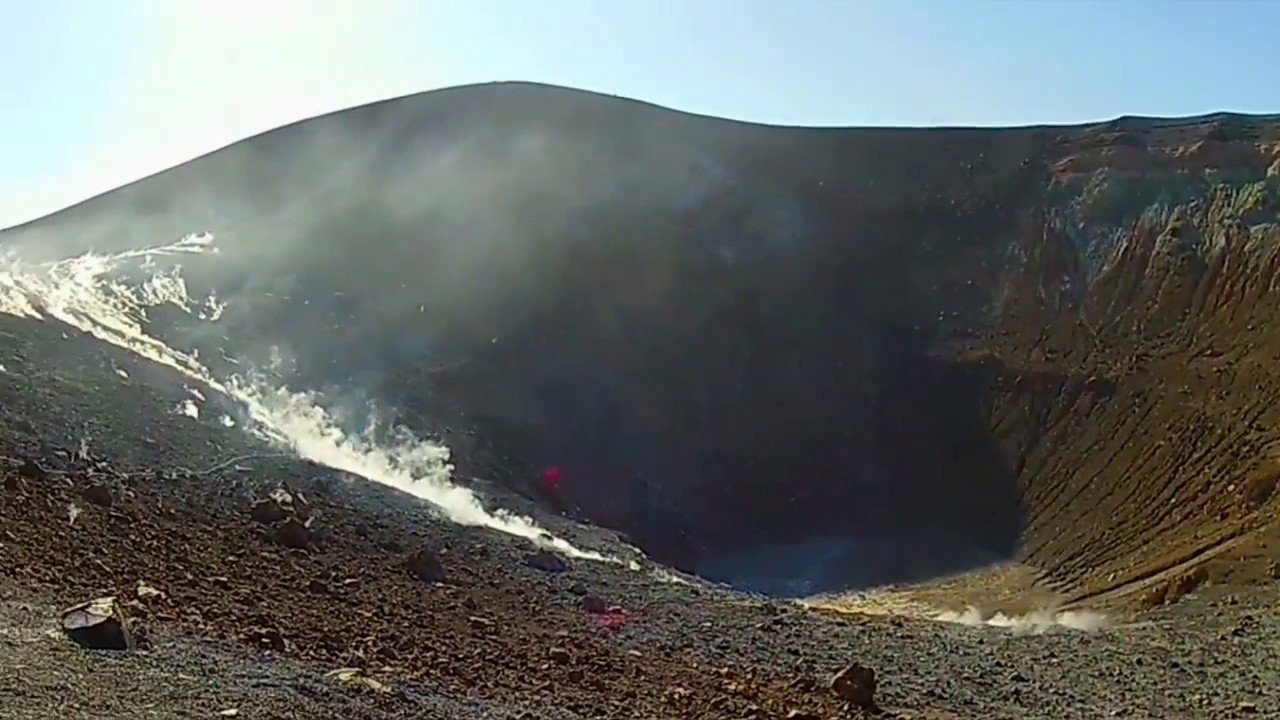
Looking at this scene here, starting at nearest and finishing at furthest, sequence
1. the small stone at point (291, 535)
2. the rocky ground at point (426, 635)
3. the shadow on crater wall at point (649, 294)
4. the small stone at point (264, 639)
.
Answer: the rocky ground at point (426, 635) < the small stone at point (264, 639) < the small stone at point (291, 535) < the shadow on crater wall at point (649, 294)

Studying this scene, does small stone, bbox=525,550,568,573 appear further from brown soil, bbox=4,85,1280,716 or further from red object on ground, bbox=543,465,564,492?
red object on ground, bbox=543,465,564,492

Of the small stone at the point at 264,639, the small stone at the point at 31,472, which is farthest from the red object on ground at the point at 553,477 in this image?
the small stone at the point at 264,639

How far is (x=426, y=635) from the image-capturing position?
12922 mm

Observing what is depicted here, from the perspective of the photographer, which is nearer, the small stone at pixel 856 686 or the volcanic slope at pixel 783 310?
the small stone at pixel 856 686

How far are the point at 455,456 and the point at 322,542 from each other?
1645cm

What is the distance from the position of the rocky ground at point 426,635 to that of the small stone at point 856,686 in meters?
0.15

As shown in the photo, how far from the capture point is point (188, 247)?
4475 cm

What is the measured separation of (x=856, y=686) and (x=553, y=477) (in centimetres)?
2495

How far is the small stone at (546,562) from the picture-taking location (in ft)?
64.9

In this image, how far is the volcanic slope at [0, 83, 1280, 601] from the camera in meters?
38.7

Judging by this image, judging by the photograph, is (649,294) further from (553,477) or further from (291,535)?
(291,535)

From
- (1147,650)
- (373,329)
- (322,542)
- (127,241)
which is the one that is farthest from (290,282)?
(1147,650)

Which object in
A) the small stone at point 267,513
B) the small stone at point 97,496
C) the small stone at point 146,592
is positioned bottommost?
the small stone at point 146,592

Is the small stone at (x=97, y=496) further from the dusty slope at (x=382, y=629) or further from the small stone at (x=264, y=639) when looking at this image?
the small stone at (x=264, y=639)
